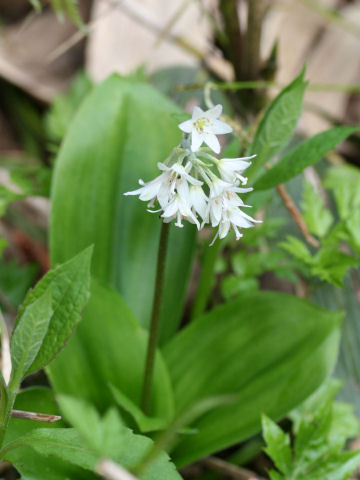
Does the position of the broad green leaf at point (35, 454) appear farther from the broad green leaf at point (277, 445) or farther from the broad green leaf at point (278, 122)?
the broad green leaf at point (278, 122)

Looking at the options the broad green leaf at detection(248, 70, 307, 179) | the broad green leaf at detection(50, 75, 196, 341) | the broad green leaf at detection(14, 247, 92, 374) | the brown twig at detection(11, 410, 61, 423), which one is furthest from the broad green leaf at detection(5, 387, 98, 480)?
the broad green leaf at detection(248, 70, 307, 179)

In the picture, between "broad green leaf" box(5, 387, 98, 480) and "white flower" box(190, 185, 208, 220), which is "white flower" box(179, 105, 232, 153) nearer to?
"white flower" box(190, 185, 208, 220)

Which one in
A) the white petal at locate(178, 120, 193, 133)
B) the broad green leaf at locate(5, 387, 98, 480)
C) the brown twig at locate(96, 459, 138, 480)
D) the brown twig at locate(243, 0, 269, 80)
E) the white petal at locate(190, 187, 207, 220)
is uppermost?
the brown twig at locate(243, 0, 269, 80)

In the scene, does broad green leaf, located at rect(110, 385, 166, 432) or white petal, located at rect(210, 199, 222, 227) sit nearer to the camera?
white petal, located at rect(210, 199, 222, 227)

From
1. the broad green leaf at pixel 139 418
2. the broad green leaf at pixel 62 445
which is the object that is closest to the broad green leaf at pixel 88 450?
the broad green leaf at pixel 62 445

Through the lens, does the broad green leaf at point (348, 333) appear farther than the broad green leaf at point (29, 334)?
Yes

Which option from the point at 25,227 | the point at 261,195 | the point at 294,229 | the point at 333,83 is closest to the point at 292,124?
the point at 261,195
